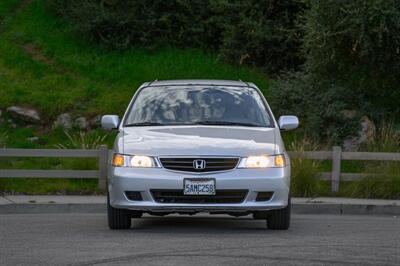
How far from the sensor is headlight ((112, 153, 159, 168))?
11.4 m

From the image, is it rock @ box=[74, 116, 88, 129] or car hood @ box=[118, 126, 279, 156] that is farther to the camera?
rock @ box=[74, 116, 88, 129]

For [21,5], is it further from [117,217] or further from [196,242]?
[196,242]

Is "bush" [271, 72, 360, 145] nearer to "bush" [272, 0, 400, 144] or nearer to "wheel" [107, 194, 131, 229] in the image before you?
"bush" [272, 0, 400, 144]

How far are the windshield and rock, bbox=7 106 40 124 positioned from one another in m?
11.3

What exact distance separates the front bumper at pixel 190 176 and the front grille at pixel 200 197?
40mm

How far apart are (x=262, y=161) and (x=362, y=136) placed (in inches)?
432

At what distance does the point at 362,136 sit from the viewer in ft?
72.4

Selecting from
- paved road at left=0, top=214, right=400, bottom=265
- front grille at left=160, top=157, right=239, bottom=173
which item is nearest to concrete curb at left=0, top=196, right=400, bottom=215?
paved road at left=0, top=214, right=400, bottom=265

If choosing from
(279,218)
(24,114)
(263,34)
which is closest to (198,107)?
(279,218)

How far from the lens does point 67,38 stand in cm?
2819

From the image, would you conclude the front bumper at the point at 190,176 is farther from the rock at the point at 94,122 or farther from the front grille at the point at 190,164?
the rock at the point at 94,122

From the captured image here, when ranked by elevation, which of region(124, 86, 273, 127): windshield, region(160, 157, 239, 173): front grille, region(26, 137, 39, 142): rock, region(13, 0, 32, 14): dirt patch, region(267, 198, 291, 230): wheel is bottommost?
region(26, 137, 39, 142): rock

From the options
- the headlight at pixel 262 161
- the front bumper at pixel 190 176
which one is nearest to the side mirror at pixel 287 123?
the headlight at pixel 262 161

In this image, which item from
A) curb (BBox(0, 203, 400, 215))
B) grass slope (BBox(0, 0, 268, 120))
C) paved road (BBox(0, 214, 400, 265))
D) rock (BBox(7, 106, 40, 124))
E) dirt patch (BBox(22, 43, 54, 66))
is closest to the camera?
paved road (BBox(0, 214, 400, 265))
